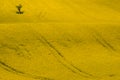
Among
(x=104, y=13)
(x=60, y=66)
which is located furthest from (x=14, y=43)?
(x=104, y=13)

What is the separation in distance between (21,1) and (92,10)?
431 centimetres

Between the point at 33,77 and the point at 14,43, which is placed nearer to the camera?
the point at 33,77

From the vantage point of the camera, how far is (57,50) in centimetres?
1096

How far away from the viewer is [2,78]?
8.80 meters

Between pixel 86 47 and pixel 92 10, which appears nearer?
pixel 86 47

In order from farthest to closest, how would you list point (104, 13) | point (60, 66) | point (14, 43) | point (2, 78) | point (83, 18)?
point (104, 13) → point (83, 18) → point (14, 43) → point (60, 66) → point (2, 78)

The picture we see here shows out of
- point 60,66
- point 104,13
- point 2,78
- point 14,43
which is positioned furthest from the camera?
point 104,13

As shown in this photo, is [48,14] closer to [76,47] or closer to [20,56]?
[76,47]

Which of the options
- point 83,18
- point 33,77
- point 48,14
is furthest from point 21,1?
point 33,77

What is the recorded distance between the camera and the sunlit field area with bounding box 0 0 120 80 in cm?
942

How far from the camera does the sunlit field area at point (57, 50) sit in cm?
942

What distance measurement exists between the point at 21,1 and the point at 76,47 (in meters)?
8.45

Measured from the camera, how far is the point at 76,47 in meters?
11.4

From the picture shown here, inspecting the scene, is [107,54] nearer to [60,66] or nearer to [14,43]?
[60,66]
